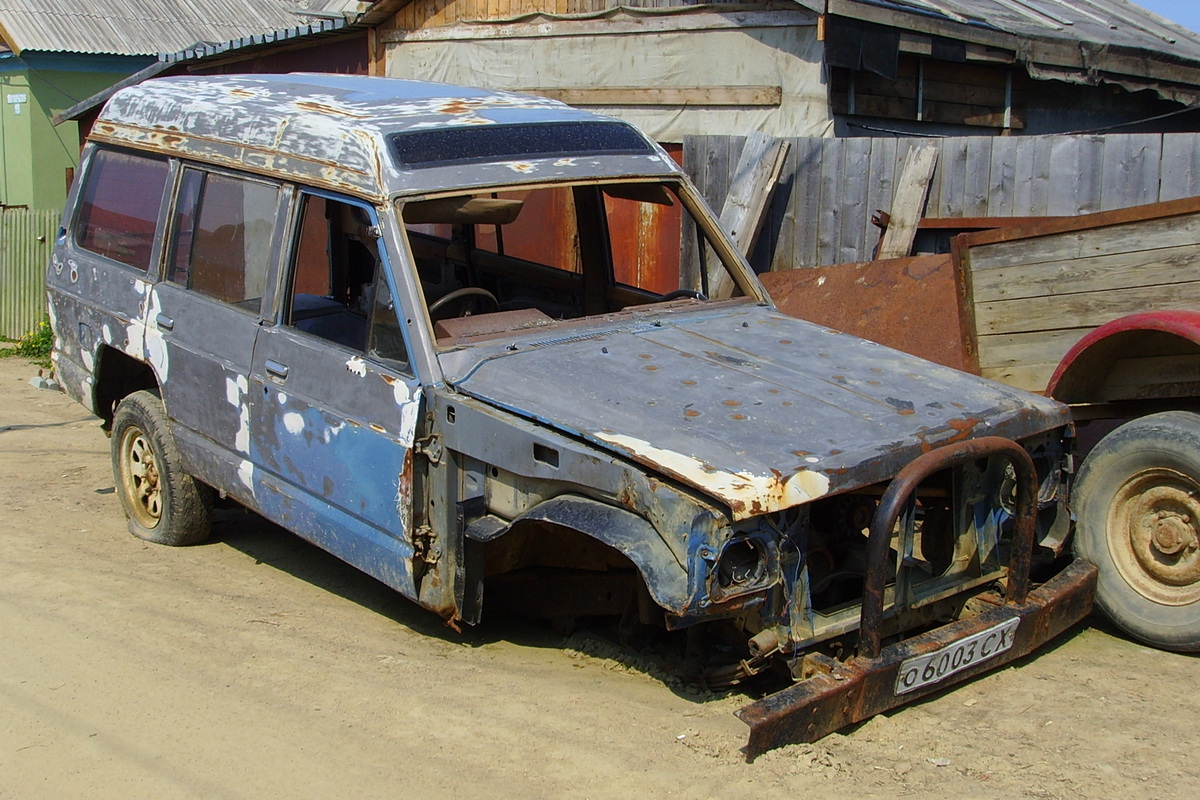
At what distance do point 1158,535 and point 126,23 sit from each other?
18.7 meters

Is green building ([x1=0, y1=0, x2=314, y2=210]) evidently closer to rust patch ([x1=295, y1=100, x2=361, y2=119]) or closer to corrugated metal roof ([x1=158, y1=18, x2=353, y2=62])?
corrugated metal roof ([x1=158, y1=18, x2=353, y2=62])

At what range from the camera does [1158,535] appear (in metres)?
4.56

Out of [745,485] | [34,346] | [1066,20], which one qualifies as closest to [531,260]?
[745,485]

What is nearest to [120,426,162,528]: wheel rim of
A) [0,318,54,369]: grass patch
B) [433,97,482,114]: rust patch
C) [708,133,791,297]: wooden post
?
[433,97,482,114]: rust patch

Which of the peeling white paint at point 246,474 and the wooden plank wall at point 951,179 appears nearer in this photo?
the peeling white paint at point 246,474

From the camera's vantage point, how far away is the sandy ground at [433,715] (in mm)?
3590

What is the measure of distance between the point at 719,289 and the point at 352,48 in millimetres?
8928

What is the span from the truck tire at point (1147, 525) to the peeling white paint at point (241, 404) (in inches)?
137

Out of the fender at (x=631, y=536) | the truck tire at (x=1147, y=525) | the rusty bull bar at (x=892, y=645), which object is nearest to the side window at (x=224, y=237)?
the fender at (x=631, y=536)

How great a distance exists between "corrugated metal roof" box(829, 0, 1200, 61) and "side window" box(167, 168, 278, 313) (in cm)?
417

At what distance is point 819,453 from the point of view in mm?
3693

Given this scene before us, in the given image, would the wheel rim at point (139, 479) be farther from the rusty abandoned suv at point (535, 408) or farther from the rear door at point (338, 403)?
the rear door at point (338, 403)

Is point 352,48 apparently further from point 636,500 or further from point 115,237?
point 636,500

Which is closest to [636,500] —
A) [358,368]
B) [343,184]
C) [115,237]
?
[358,368]
